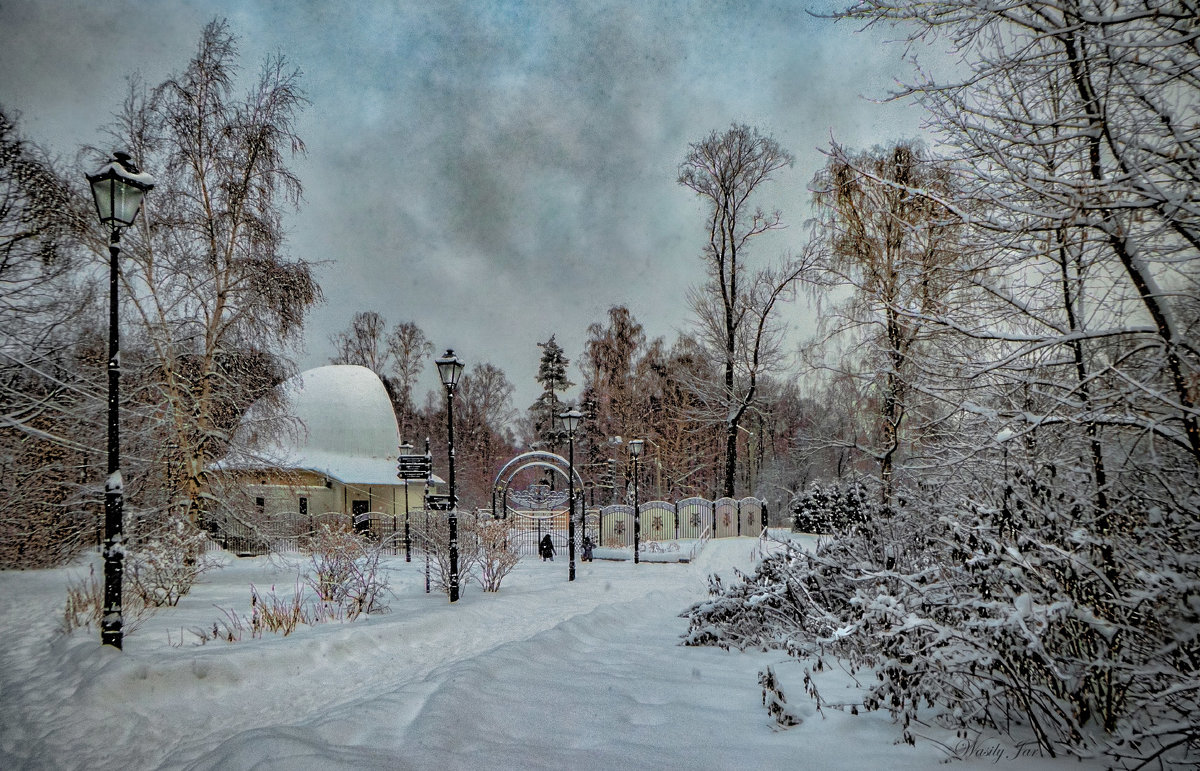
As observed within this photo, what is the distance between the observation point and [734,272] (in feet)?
70.8

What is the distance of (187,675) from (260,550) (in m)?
13.3

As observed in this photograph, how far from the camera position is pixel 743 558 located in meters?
15.0

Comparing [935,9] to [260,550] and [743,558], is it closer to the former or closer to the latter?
[743,558]

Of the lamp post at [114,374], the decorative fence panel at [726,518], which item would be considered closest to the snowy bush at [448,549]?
the lamp post at [114,374]

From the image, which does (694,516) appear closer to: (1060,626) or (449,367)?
(449,367)

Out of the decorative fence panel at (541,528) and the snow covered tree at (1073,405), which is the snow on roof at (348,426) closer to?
the decorative fence panel at (541,528)

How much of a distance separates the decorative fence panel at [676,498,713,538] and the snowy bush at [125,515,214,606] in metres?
→ 16.4

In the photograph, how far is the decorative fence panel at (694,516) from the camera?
71.4 feet

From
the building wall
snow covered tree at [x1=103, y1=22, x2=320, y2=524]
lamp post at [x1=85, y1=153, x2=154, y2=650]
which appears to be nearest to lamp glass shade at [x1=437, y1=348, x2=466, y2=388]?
lamp post at [x1=85, y1=153, x2=154, y2=650]

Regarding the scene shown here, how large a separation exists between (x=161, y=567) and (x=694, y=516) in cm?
1750

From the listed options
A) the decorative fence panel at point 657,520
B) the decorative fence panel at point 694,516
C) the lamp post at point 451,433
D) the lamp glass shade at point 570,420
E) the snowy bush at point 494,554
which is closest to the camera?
the lamp post at point 451,433

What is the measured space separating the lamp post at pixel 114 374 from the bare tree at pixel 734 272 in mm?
17238

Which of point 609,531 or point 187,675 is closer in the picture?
point 187,675

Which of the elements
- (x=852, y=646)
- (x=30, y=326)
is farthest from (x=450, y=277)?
(x=852, y=646)
